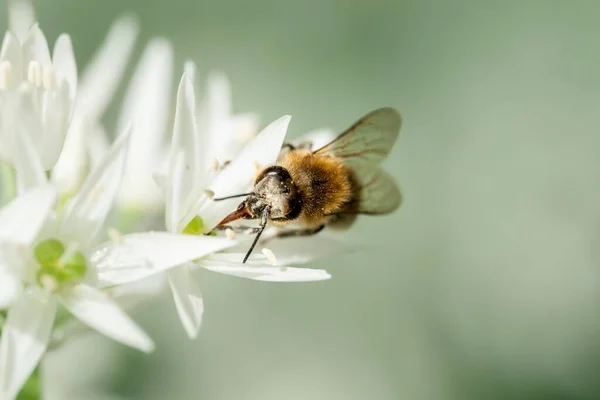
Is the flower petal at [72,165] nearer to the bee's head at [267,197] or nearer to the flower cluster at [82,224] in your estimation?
the flower cluster at [82,224]

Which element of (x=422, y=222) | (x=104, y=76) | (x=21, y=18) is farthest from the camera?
(x=422, y=222)

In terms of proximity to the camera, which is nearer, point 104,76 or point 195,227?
point 195,227

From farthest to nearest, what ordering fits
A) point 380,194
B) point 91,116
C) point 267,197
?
point 91,116, point 380,194, point 267,197

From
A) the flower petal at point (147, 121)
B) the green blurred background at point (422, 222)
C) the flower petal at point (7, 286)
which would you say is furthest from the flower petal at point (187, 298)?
the green blurred background at point (422, 222)

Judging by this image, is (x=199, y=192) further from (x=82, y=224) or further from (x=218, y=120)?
(x=218, y=120)

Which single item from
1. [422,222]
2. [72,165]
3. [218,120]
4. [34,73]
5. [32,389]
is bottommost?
[32,389]

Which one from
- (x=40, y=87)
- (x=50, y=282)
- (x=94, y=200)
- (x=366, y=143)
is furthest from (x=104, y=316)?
(x=366, y=143)

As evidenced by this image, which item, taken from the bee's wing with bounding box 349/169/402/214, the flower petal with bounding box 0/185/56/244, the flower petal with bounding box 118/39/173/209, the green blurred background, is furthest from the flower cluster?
the green blurred background

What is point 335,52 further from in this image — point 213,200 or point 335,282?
point 213,200

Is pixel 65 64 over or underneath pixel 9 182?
over
